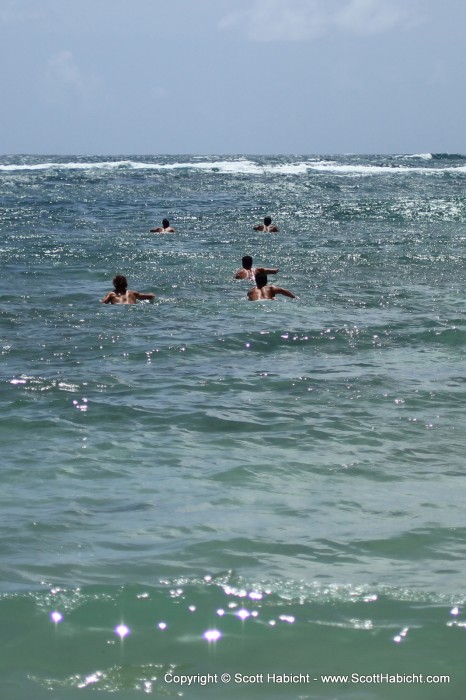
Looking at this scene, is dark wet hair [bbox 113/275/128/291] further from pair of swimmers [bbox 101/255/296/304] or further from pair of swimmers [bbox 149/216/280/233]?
pair of swimmers [bbox 149/216/280/233]

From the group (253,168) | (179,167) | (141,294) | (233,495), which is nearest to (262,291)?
(141,294)

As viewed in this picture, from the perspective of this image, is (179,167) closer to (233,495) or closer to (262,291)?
(262,291)

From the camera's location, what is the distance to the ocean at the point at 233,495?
480 centimetres

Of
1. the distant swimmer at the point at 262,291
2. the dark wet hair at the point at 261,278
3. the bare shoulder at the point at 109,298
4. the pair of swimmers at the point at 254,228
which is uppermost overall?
the pair of swimmers at the point at 254,228

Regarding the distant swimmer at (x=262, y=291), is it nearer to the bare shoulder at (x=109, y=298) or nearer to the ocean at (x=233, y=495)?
the ocean at (x=233, y=495)

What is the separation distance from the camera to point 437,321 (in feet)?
46.7

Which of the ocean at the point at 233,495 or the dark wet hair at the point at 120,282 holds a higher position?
the dark wet hair at the point at 120,282

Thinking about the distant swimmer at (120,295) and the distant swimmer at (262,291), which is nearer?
the distant swimmer at (120,295)

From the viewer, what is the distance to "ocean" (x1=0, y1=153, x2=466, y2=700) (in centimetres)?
480

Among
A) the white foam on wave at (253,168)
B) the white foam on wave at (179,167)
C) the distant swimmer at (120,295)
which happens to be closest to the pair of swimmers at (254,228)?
the distant swimmer at (120,295)

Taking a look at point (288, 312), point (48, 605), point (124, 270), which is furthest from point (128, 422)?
point (124, 270)

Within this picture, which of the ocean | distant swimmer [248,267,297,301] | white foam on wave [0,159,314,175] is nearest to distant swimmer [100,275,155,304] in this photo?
the ocean

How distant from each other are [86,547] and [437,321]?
931cm

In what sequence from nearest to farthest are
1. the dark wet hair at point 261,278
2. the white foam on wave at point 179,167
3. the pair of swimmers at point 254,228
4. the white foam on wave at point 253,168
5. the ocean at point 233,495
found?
the ocean at point 233,495 → the dark wet hair at point 261,278 → the pair of swimmers at point 254,228 → the white foam on wave at point 253,168 → the white foam on wave at point 179,167
